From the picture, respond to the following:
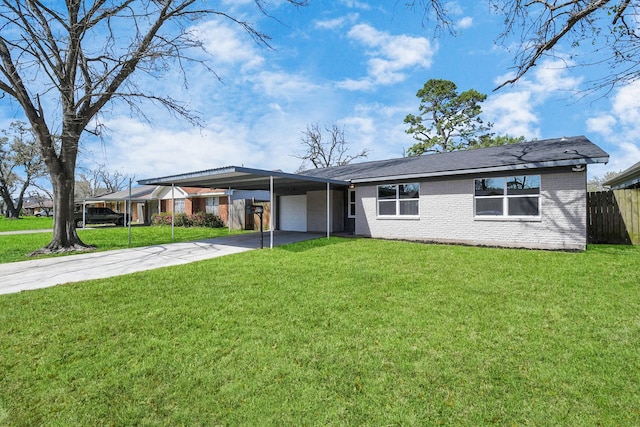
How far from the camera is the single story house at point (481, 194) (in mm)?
9086

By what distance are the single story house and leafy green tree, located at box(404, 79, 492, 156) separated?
1495cm

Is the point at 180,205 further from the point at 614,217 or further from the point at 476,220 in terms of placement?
the point at 614,217

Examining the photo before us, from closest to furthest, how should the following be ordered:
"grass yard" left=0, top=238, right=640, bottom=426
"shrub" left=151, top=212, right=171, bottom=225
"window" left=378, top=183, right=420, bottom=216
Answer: "grass yard" left=0, top=238, right=640, bottom=426 → "window" left=378, top=183, right=420, bottom=216 → "shrub" left=151, top=212, right=171, bottom=225

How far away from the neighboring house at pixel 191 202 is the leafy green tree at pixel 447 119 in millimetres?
15642

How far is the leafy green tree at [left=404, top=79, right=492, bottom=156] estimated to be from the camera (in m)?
27.2

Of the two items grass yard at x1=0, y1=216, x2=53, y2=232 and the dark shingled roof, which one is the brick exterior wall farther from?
grass yard at x1=0, y1=216, x2=53, y2=232

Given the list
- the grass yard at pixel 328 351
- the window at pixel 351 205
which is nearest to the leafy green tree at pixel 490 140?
the window at pixel 351 205

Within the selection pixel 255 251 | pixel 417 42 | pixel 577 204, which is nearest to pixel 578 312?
pixel 577 204

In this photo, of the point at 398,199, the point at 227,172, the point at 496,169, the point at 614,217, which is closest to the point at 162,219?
the point at 227,172

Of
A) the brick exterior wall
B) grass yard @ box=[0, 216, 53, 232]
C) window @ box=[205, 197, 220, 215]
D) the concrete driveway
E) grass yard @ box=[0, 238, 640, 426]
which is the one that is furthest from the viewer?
window @ box=[205, 197, 220, 215]

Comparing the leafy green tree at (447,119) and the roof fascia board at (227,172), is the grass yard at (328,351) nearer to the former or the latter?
the roof fascia board at (227,172)

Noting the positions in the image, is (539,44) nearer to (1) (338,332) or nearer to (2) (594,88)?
(2) (594,88)

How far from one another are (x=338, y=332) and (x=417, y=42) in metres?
9.44

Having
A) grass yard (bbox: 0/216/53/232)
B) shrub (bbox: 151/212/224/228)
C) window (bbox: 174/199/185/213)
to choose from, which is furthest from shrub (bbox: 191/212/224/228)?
grass yard (bbox: 0/216/53/232)
